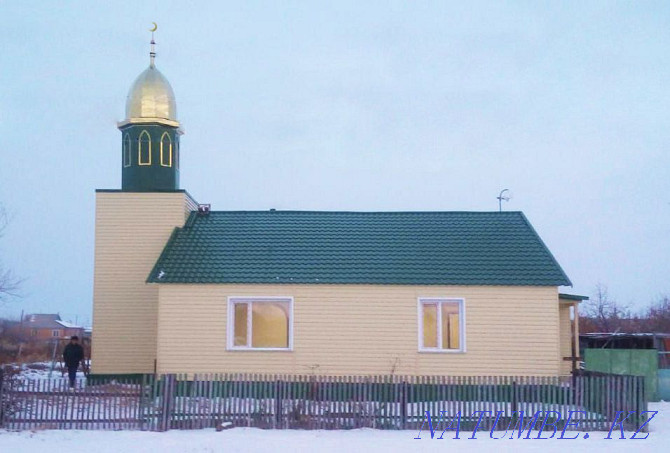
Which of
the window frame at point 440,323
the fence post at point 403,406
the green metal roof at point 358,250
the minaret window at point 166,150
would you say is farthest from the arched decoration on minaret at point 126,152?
the fence post at point 403,406

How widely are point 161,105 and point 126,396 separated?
11341mm

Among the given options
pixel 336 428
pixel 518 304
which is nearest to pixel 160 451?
pixel 336 428

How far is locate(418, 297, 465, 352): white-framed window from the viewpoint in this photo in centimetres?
2066

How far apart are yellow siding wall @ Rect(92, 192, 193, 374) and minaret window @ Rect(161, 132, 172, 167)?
1625 millimetres

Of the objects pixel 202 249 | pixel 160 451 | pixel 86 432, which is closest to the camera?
pixel 160 451

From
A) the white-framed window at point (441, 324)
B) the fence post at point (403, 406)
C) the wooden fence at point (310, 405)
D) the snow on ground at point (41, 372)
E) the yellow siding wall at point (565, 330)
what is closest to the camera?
the wooden fence at point (310, 405)

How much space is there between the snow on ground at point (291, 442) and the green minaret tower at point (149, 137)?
10.6 metres

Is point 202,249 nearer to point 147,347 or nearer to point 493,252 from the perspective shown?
point 147,347

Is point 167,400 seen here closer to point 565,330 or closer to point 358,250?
point 358,250

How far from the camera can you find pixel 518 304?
2061cm

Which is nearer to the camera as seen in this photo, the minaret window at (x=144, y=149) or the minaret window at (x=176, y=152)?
the minaret window at (x=144, y=149)

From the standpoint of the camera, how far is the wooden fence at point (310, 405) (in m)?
15.6

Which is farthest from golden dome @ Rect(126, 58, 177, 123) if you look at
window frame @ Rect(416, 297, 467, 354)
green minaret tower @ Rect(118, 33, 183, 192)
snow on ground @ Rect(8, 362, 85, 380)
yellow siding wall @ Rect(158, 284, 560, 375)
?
window frame @ Rect(416, 297, 467, 354)

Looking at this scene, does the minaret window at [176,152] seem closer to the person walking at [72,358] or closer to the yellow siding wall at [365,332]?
the yellow siding wall at [365,332]
